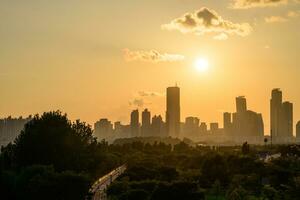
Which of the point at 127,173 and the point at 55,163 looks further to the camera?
the point at 127,173

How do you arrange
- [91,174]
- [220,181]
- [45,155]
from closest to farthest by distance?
[45,155] → [91,174] → [220,181]

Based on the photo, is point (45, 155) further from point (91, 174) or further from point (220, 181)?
point (220, 181)

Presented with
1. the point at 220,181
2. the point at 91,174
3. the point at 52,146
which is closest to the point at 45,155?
the point at 52,146

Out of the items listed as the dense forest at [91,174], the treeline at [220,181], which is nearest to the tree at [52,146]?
the dense forest at [91,174]

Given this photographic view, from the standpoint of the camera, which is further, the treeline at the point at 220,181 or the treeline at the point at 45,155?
the treeline at the point at 45,155

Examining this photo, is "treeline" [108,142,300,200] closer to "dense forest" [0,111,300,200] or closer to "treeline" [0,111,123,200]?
"dense forest" [0,111,300,200]

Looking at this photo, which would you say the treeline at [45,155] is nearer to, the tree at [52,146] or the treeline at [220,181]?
the tree at [52,146]

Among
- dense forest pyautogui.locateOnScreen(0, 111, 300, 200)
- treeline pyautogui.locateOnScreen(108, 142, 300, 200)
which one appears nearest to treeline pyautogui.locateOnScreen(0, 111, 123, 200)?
dense forest pyautogui.locateOnScreen(0, 111, 300, 200)

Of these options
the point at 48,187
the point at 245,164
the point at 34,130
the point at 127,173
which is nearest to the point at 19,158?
the point at 34,130

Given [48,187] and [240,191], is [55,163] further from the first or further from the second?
[240,191]
